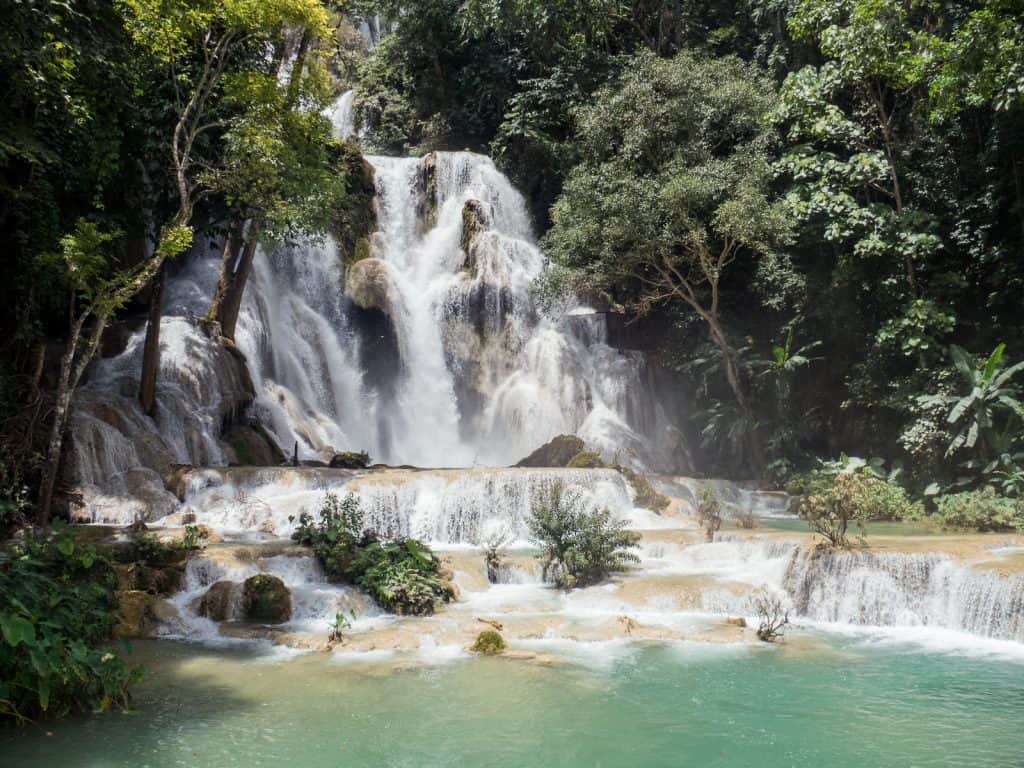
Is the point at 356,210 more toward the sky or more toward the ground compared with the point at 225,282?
more toward the sky

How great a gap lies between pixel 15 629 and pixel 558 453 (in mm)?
15011

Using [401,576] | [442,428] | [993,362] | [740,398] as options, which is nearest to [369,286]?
[442,428]

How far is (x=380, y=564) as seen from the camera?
10461 millimetres

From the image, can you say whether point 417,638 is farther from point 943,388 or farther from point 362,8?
point 362,8

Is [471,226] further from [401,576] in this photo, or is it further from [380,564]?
[401,576]

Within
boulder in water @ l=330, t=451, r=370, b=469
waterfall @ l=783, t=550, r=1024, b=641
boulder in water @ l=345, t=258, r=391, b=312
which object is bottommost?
waterfall @ l=783, t=550, r=1024, b=641

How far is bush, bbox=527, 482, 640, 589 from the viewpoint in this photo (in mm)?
11047

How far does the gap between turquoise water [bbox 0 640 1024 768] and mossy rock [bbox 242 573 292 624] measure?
4.12ft

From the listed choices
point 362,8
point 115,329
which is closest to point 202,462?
point 115,329

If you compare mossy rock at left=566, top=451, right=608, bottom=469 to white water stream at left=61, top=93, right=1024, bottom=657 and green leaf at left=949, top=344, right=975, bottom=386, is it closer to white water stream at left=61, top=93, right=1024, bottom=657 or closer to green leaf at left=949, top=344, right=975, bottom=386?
white water stream at left=61, top=93, right=1024, bottom=657

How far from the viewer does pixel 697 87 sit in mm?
22156

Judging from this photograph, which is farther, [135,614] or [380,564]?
[380,564]

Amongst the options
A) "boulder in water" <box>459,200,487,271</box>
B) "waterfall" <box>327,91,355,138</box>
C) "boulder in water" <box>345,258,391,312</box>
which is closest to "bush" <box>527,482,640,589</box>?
"boulder in water" <box>345,258,391,312</box>

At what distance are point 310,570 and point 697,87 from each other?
17.3 metres
